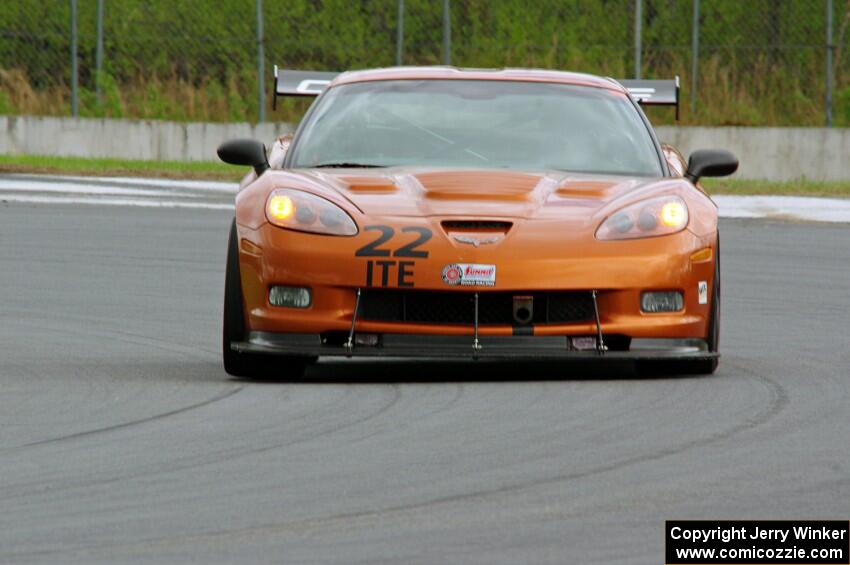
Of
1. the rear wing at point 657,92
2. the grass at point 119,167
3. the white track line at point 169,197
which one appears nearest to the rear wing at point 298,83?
the rear wing at point 657,92

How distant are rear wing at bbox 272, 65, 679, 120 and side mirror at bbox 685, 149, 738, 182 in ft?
5.30

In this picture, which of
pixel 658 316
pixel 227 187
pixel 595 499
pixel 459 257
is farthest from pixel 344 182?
pixel 227 187

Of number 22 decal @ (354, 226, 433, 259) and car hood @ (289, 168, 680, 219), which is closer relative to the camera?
number 22 decal @ (354, 226, 433, 259)

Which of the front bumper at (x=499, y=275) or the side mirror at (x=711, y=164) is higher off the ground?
the side mirror at (x=711, y=164)

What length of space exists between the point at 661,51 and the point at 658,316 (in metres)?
22.3

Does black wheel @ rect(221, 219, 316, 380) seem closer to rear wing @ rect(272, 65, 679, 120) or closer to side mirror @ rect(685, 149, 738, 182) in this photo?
side mirror @ rect(685, 149, 738, 182)

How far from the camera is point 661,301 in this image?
8938 mm

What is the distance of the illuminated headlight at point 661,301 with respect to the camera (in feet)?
29.1

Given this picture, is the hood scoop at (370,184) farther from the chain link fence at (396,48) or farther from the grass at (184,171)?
the chain link fence at (396,48)

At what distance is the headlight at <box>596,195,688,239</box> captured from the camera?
29.1 ft

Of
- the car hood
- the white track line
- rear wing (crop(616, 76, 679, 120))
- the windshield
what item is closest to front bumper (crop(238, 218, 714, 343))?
the car hood

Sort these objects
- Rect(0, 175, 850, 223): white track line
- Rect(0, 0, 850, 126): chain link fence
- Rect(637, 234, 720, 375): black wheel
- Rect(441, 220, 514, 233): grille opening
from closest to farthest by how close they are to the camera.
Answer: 1. Rect(441, 220, 514, 233): grille opening
2. Rect(637, 234, 720, 375): black wheel
3. Rect(0, 175, 850, 223): white track line
4. Rect(0, 0, 850, 126): chain link fence

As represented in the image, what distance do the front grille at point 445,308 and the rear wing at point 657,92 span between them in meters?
3.01

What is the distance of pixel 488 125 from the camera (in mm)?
10023
